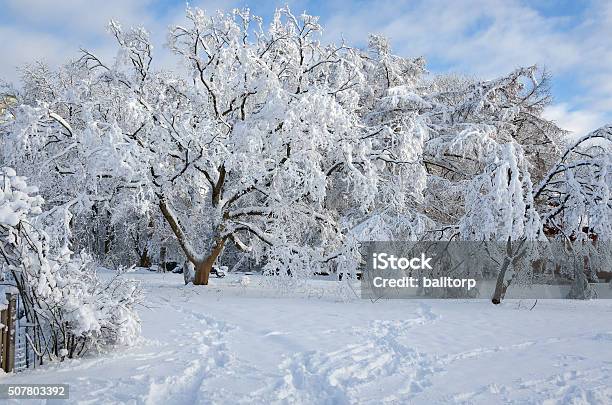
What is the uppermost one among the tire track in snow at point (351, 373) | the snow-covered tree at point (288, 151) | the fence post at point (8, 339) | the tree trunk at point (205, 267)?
the snow-covered tree at point (288, 151)

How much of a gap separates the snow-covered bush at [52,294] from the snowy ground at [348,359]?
31 centimetres

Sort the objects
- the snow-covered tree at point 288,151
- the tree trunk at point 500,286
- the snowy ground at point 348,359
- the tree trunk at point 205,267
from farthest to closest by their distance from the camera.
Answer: the tree trunk at point 205,267, the tree trunk at point 500,286, the snow-covered tree at point 288,151, the snowy ground at point 348,359

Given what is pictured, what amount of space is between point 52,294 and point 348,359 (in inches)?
138

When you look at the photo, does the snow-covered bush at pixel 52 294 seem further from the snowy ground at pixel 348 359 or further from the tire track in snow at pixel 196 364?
the tire track in snow at pixel 196 364

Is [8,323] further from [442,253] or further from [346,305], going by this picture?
[442,253]

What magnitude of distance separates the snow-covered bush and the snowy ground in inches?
12.1

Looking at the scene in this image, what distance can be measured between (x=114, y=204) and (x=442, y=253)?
8.64 metres

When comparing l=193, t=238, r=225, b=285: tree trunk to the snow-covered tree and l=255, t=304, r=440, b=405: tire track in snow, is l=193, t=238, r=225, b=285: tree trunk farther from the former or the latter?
l=255, t=304, r=440, b=405: tire track in snow

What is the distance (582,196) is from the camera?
35.2 ft

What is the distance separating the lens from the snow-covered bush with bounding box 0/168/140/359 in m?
5.29

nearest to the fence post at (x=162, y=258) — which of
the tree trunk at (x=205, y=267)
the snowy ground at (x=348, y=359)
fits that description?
the tree trunk at (x=205, y=267)

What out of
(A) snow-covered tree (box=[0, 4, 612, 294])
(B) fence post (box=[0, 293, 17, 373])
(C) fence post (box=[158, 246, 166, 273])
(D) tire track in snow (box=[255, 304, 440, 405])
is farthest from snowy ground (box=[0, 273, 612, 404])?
(C) fence post (box=[158, 246, 166, 273])

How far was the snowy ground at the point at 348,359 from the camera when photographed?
→ 4754 mm

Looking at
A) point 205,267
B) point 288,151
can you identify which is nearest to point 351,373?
point 288,151
